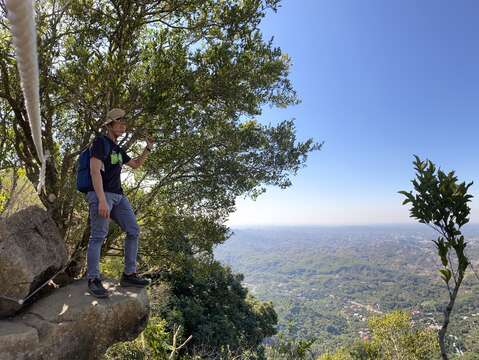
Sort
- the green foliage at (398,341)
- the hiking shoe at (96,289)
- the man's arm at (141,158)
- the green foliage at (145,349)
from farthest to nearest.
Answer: the green foliage at (398,341) → the green foliage at (145,349) → the man's arm at (141,158) → the hiking shoe at (96,289)

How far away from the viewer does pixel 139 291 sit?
597cm

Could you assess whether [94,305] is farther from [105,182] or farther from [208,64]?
[208,64]

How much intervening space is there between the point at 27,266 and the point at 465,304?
586 ft

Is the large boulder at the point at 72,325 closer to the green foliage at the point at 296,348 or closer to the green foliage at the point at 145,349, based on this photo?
the green foliage at the point at 145,349

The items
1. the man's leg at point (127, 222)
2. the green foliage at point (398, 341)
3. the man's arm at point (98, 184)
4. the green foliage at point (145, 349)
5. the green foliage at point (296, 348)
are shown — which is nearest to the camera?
the man's arm at point (98, 184)

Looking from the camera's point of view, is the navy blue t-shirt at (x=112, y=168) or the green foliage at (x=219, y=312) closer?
the navy blue t-shirt at (x=112, y=168)

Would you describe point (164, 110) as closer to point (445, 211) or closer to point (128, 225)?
point (128, 225)

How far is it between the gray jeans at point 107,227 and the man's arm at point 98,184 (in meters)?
0.26

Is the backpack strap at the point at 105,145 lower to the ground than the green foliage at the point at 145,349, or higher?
higher

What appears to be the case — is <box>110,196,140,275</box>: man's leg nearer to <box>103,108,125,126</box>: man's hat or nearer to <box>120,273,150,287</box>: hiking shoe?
<box>120,273,150,287</box>: hiking shoe

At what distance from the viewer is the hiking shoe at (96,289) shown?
5.45m

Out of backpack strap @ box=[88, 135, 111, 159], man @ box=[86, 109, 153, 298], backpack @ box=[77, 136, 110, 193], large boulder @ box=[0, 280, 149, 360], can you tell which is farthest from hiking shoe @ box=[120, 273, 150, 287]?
backpack strap @ box=[88, 135, 111, 159]

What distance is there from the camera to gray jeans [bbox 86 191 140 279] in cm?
523

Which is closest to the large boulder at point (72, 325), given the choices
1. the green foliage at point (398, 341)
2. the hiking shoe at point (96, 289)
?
the hiking shoe at point (96, 289)
